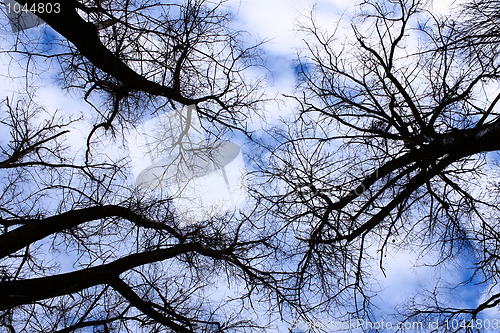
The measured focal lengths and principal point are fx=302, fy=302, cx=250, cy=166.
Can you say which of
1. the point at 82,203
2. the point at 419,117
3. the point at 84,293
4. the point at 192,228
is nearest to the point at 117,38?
the point at 82,203

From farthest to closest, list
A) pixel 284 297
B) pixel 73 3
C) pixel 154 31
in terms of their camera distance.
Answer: pixel 284 297, pixel 154 31, pixel 73 3

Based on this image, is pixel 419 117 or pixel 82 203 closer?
pixel 419 117

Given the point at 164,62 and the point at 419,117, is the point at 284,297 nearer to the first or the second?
the point at 419,117

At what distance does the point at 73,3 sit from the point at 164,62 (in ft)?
4.90

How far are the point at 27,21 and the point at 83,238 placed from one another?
342cm

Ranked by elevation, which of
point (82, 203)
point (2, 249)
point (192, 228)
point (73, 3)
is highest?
point (73, 3)

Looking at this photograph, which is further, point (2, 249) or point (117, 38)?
point (117, 38)

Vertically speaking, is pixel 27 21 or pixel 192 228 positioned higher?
pixel 27 21

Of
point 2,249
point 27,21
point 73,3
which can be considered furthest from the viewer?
point 27,21

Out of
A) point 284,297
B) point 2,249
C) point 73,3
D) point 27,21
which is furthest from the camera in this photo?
point 284,297

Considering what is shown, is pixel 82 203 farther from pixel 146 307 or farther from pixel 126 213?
pixel 146 307

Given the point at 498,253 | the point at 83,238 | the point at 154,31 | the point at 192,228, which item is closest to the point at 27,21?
the point at 154,31

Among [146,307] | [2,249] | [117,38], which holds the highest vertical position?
[117,38]

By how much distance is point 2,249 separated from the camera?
11.5 ft
